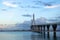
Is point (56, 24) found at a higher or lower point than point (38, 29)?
higher

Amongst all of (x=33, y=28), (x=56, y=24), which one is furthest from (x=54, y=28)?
(x=33, y=28)

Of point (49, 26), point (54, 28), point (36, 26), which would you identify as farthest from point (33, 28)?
point (54, 28)

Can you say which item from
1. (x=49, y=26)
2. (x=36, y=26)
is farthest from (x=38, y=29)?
(x=49, y=26)

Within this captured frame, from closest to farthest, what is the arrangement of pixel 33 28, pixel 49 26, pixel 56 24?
pixel 56 24
pixel 49 26
pixel 33 28

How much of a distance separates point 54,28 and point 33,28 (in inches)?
1791

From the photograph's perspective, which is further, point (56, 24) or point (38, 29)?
point (38, 29)

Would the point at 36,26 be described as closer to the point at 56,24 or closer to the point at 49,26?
the point at 49,26

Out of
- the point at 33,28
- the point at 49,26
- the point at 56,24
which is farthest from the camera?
the point at 33,28

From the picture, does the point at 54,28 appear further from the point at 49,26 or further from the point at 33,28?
the point at 33,28

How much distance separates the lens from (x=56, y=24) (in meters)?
95.4

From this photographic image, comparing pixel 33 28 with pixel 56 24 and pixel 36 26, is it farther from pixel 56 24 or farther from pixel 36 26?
pixel 56 24

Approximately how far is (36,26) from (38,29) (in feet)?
9.52

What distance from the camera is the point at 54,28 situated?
321 ft

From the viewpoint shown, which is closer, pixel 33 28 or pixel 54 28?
pixel 54 28
